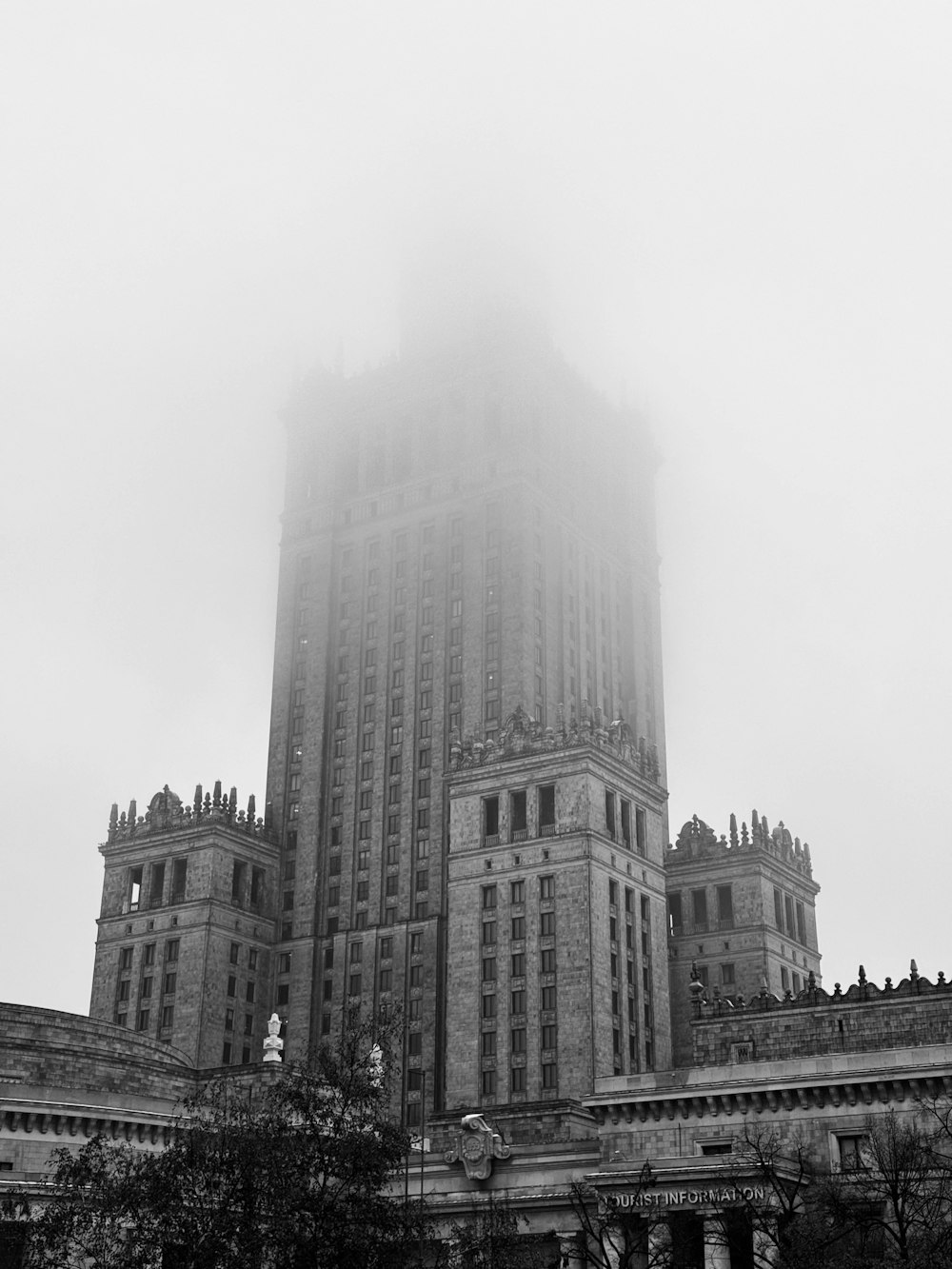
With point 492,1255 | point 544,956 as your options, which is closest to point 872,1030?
point 544,956

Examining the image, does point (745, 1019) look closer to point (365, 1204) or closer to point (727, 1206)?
point (727, 1206)

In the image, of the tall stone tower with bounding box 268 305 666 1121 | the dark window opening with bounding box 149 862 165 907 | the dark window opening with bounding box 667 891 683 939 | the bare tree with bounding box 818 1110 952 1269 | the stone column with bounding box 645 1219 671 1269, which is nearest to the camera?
the bare tree with bounding box 818 1110 952 1269

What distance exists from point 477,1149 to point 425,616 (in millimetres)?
73599

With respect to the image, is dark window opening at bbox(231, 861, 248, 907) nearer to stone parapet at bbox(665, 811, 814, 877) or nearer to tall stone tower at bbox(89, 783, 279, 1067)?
tall stone tower at bbox(89, 783, 279, 1067)

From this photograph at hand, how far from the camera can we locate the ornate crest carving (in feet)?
284

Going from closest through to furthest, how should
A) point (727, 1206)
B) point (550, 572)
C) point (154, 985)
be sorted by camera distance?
point (727, 1206) < point (154, 985) < point (550, 572)

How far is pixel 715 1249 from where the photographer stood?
245 ft

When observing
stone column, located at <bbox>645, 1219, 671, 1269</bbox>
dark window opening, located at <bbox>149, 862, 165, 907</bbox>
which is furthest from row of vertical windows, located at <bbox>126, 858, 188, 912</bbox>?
stone column, located at <bbox>645, 1219, 671, 1269</bbox>

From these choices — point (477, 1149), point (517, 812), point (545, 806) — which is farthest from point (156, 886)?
point (477, 1149)

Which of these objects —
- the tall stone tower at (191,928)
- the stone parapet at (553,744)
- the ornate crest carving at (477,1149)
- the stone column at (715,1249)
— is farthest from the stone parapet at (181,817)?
the stone column at (715,1249)

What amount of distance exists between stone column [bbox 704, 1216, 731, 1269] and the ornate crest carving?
15.3 metres

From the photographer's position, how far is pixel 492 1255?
64812mm

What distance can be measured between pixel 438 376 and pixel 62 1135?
97737 millimetres

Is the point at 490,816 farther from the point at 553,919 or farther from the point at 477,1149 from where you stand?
the point at 477,1149
